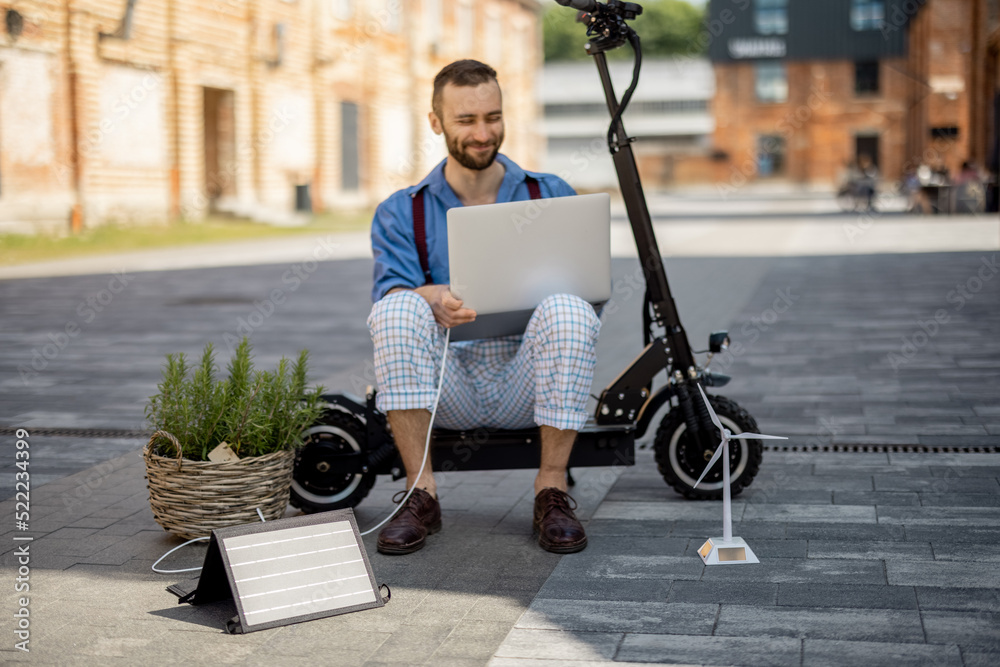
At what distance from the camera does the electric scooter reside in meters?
3.85

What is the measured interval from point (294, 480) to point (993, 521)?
234 centimetres

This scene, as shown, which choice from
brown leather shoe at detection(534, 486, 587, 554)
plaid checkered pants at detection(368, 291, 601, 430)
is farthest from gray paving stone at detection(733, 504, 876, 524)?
plaid checkered pants at detection(368, 291, 601, 430)

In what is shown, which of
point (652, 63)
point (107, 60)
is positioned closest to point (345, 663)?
point (107, 60)

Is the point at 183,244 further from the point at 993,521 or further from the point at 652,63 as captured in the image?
the point at 652,63

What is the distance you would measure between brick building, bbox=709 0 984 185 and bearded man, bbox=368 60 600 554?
47581 mm

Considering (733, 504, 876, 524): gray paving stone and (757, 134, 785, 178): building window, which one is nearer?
(733, 504, 876, 524): gray paving stone

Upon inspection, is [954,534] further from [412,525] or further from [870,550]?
[412,525]

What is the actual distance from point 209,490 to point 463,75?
160cm

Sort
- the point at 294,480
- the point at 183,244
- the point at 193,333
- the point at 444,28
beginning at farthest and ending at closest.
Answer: the point at 444,28 → the point at 183,244 → the point at 193,333 → the point at 294,480

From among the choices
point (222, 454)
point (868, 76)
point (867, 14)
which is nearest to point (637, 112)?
point (868, 76)

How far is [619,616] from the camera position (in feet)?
9.68

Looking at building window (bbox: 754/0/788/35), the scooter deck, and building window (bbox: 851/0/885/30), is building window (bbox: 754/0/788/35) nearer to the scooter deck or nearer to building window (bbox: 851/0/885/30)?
building window (bbox: 851/0/885/30)

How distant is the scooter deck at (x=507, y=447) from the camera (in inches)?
151

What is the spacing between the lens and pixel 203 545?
11.9 feet
